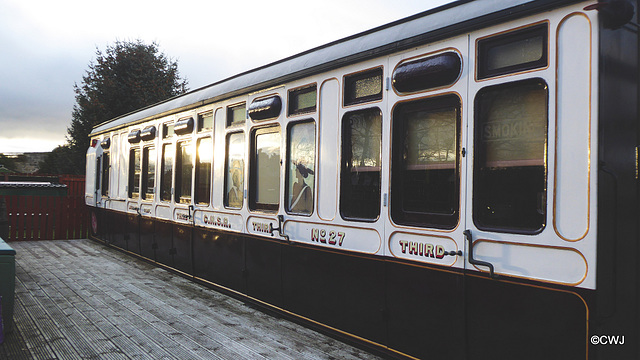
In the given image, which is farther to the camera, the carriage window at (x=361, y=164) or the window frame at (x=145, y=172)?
the window frame at (x=145, y=172)

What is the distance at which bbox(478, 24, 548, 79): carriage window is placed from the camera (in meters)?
2.61

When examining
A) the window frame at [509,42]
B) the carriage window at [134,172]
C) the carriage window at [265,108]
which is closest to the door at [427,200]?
the window frame at [509,42]

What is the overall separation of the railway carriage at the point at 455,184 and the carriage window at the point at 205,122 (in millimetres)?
847

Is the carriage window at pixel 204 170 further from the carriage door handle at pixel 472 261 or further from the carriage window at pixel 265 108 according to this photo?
the carriage door handle at pixel 472 261

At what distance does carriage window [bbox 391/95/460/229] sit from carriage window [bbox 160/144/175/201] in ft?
15.5

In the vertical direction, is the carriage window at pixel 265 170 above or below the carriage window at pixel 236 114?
below

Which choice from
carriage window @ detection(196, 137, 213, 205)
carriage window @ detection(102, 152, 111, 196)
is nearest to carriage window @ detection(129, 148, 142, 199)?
A: carriage window @ detection(102, 152, 111, 196)

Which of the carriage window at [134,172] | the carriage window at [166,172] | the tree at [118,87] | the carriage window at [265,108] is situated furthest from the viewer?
the tree at [118,87]

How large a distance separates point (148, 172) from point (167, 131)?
109cm

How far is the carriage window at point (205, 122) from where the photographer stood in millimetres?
6039

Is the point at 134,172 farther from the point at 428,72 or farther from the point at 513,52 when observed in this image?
the point at 513,52

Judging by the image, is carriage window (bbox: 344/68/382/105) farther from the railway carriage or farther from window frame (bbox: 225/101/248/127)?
window frame (bbox: 225/101/248/127)

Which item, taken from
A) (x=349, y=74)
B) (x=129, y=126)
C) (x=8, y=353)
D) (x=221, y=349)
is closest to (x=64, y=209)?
(x=129, y=126)

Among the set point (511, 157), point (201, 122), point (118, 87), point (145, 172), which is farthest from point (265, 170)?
point (118, 87)
